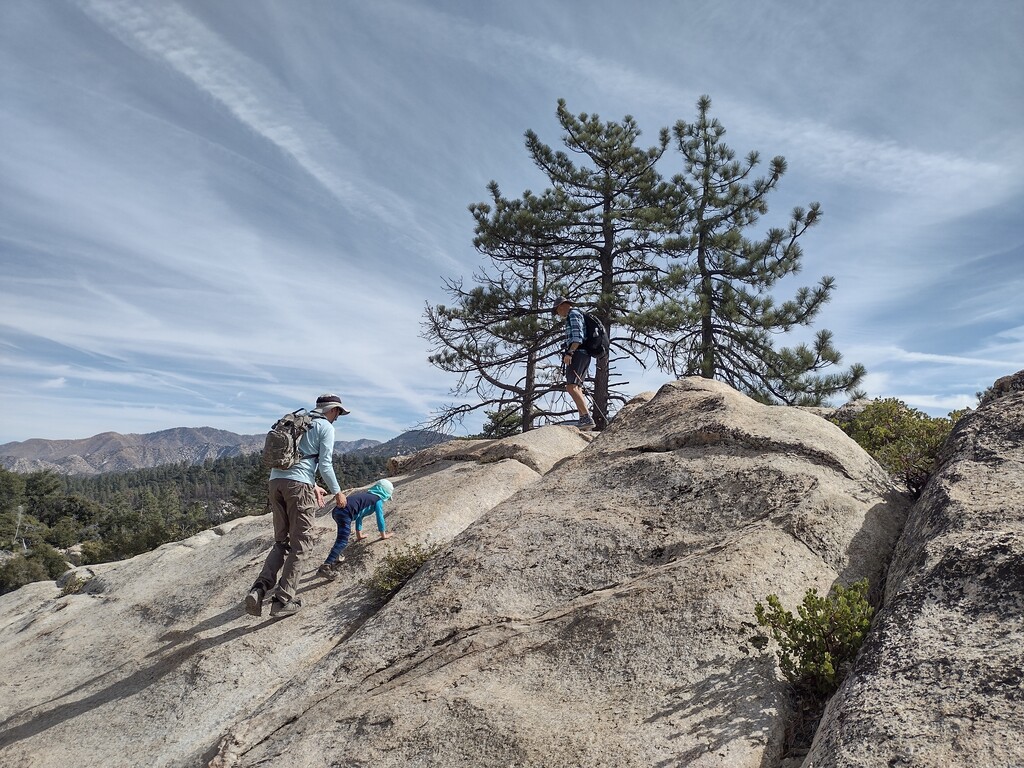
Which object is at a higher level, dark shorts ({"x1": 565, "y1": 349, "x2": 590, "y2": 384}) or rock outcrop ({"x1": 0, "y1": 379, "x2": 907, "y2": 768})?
dark shorts ({"x1": 565, "y1": 349, "x2": 590, "y2": 384})

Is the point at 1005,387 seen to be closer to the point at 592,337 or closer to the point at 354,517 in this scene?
the point at 592,337

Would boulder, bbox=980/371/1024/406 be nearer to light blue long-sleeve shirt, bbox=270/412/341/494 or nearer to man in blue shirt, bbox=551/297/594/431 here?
man in blue shirt, bbox=551/297/594/431

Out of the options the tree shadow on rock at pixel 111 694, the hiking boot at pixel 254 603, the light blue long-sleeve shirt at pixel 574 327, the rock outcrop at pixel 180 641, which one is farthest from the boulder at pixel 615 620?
the light blue long-sleeve shirt at pixel 574 327

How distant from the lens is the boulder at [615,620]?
433 cm

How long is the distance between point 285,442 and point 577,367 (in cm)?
628

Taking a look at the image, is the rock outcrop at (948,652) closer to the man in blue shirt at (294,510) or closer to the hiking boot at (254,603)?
the man in blue shirt at (294,510)

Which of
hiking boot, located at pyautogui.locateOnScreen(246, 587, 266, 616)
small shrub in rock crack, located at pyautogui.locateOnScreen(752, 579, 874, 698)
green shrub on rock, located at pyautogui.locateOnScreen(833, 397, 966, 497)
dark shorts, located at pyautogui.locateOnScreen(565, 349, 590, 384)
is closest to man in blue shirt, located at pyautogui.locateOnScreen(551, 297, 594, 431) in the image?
dark shorts, located at pyautogui.locateOnScreen(565, 349, 590, 384)

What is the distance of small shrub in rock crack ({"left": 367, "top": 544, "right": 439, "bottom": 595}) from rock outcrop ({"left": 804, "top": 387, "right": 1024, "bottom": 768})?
217 inches

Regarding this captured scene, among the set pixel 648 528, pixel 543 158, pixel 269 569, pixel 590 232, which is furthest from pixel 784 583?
pixel 543 158

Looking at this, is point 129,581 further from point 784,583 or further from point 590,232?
point 590,232

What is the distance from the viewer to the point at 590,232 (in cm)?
2119

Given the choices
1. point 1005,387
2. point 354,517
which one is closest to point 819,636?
point 1005,387

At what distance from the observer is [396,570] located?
8.09 metres

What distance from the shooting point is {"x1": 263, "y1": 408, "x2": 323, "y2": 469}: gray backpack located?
7773 mm
